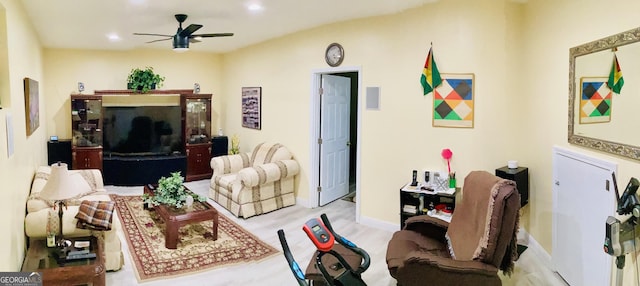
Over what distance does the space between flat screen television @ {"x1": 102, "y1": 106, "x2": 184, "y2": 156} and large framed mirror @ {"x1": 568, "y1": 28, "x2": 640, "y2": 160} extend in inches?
258

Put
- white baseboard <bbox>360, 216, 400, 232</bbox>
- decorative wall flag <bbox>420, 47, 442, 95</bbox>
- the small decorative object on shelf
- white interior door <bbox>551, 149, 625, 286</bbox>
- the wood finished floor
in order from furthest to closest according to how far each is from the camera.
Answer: the small decorative object on shelf < white baseboard <bbox>360, 216, 400, 232</bbox> < decorative wall flag <bbox>420, 47, 442, 95</bbox> < the wood finished floor < white interior door <bbox>551, 149, 625, 286</bbox>

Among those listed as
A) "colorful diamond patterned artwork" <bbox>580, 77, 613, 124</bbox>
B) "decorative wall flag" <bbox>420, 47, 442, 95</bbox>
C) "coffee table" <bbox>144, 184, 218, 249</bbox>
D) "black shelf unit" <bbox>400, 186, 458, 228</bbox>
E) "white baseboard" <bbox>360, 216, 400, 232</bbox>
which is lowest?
"white baseboard" <bbox>360, 216, 400, 232</bbox>

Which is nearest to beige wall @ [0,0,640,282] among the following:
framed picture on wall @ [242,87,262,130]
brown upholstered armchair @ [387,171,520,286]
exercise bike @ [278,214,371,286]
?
brown upholstered armchair @ [387,171,520,286]

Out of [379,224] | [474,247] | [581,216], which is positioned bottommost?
[379,224]

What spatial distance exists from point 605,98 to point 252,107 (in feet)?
17.6

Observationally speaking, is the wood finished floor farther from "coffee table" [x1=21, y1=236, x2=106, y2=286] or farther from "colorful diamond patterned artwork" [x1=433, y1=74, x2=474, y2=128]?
"colorful diamond patterned artwork" [x1=433, y1=74, x2=474, y2=128]

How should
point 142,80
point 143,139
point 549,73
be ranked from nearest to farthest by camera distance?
point 549,73 < point 142,80 < point 143,139

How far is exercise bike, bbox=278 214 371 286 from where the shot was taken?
7.58 feet

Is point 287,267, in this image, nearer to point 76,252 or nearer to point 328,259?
point 328,259

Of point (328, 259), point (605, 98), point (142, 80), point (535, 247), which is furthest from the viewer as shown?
point (142, 80)

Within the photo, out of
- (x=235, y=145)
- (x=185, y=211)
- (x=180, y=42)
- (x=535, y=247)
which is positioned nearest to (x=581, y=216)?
(x=535, y=247)

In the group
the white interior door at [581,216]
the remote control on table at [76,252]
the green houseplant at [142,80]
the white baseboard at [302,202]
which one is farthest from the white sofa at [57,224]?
the white interior door at [581,216]

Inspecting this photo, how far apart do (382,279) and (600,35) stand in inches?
98.3

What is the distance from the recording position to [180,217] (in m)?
4.26
